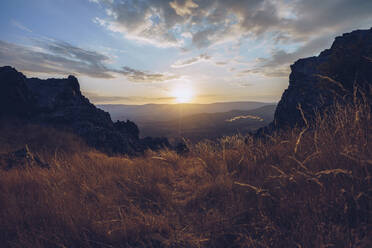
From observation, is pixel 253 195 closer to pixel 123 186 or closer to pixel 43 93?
pixel 123 186

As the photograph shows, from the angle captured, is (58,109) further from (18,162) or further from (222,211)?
(222,211)

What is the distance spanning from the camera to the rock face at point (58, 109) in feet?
51.4

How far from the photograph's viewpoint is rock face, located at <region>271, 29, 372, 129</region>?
526 centimetres

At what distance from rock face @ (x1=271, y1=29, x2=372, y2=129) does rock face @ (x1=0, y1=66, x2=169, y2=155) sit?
13983 millimetres

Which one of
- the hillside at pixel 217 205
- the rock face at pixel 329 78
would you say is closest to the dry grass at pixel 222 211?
the hillside at pixel 217 205

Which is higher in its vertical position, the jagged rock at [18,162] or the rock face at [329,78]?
the rock face at [329,78]

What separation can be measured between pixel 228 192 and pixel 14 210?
A: 2.68 m

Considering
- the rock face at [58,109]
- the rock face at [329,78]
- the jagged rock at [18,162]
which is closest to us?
the jagged rock at [18,162]

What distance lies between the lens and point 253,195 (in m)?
2.19

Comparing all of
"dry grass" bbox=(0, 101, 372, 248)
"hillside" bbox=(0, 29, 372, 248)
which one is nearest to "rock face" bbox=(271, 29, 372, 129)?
"hillside" bbox=(0, 29, 372, 248)

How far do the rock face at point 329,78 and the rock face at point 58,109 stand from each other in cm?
1398

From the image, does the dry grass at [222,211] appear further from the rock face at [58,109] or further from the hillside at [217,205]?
the rock face at [58,109]

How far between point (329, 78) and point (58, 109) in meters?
22.9

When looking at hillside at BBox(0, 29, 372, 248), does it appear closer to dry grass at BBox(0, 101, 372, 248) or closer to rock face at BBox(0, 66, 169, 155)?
dry grass at BBox(0, 101, 372, 248)
